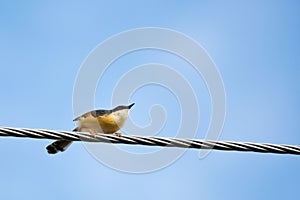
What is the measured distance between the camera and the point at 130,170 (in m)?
8.77

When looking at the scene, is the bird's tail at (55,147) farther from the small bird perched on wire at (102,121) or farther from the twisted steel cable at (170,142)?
the twisted steel cable at (170,142)

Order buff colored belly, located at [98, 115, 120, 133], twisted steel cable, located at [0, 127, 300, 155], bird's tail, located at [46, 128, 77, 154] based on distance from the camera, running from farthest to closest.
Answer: buff colored belly, located at [98, 115, 120, 133]
bird's tail, located at [46, 128, 77, 154]
twisted steel cable, located at [0, 127, 300, 155]

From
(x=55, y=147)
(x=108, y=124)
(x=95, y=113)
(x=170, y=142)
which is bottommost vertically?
(x=170, y=142)

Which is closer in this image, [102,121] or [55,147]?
[55,147]

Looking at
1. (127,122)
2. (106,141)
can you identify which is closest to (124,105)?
(127,122)

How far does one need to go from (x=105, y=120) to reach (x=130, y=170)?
3.82ft

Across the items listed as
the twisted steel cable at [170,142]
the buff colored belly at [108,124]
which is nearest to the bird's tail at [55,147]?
the buff colored belly at [108,124]

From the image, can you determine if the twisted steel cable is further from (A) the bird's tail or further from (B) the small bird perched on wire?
(B) the small bird perched on wire

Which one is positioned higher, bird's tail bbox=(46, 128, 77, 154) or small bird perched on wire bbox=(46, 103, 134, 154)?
small bird perched on wire bbox=(46, 103, 134, 154)

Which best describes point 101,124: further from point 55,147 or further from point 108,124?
point 55,147

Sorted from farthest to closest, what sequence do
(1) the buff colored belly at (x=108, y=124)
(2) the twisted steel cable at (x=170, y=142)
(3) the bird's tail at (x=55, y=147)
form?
(1) the buff colored belly at (x=108, y=124) → (3) the bird's tail at (x=55, y=147) → (2) the twisted steel cable at (x=170, y=142)

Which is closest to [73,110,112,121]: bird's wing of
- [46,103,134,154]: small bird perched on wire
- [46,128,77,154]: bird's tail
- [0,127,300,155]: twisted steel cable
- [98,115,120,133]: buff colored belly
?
[46,103,134,154]: small bird perched on wire

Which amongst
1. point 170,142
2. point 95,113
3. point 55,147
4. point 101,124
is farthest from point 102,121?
point 170,142

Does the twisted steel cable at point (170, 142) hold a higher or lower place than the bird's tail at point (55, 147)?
lower
